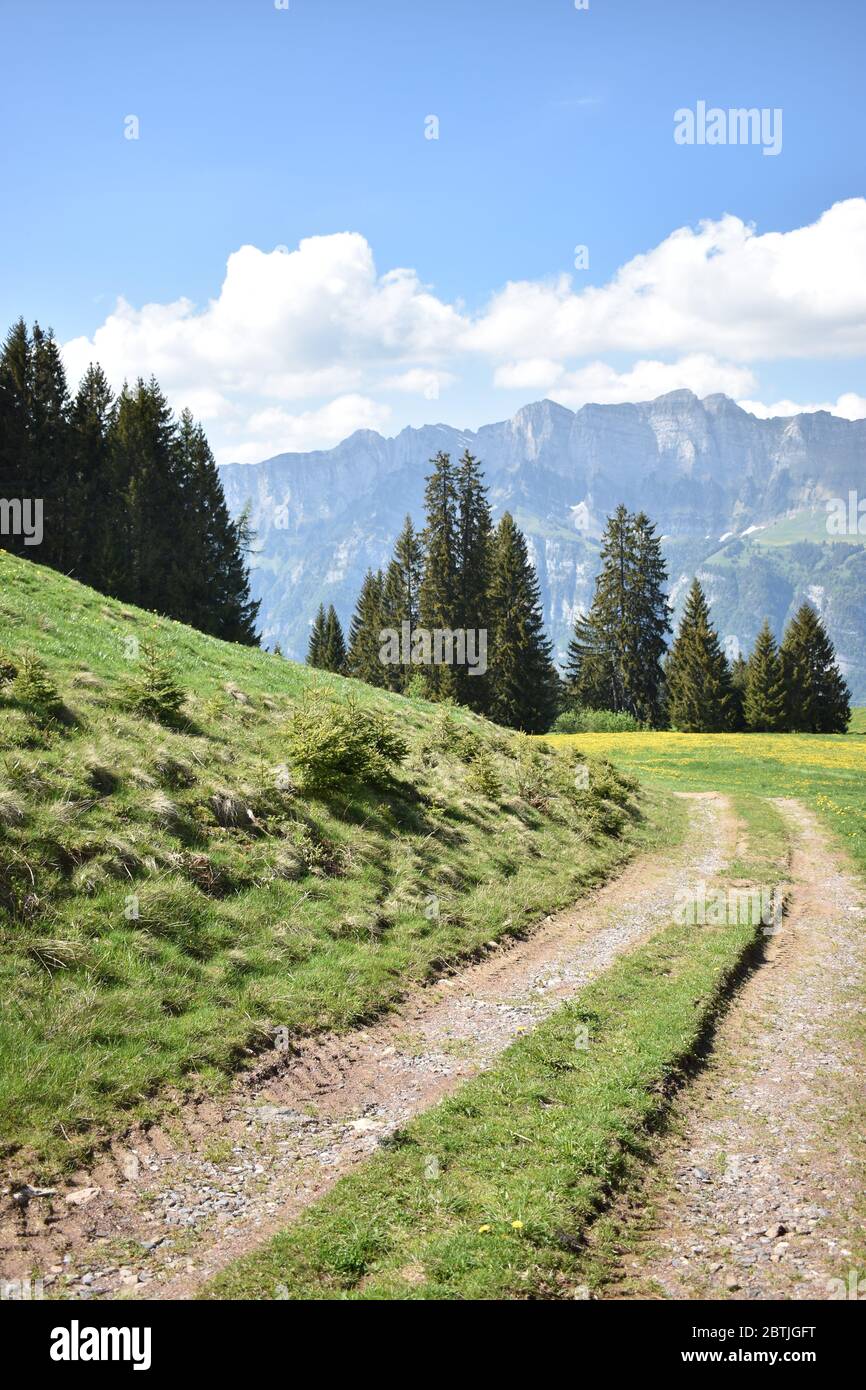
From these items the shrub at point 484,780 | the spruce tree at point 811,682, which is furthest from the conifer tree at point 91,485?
the spruce tree at point 811,682

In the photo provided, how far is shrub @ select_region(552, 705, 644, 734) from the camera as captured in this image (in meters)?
74.1

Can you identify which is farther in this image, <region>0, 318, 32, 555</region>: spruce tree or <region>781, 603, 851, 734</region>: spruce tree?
<region>781, 603, 851, 734</region>: spruce tree

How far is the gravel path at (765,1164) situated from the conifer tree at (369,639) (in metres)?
75.5

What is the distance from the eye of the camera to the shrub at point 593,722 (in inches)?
2916

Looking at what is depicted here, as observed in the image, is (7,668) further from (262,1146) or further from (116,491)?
(116,491)

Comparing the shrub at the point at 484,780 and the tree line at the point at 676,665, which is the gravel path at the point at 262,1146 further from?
the tree line at the point at 676,665

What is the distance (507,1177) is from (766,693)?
285 ft

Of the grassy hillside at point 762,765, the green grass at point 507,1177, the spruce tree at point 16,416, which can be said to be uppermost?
the spruce tree at point 16,416

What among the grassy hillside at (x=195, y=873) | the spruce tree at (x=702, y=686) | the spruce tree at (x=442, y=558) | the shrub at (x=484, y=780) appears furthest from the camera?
the spruce tree at (x=702, y=686)

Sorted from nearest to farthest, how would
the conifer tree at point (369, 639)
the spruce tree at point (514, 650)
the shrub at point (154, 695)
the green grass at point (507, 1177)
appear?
the green grass at point (507, 1177)
the shrub at point (154, 695)
the spruce tree at point (514, 650)
the conifer tree at point (369, 639)

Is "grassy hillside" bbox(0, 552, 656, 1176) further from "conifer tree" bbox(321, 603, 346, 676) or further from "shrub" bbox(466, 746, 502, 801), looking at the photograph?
"conifer tree" bbox(321, 603, 346, 676)

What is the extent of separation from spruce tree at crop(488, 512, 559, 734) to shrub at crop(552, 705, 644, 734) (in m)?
1.72

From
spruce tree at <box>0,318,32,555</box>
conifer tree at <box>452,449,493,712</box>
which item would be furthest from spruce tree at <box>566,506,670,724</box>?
spruce tree at <box>0,318,32,555</box>

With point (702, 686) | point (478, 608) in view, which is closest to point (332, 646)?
point (478, 608)
